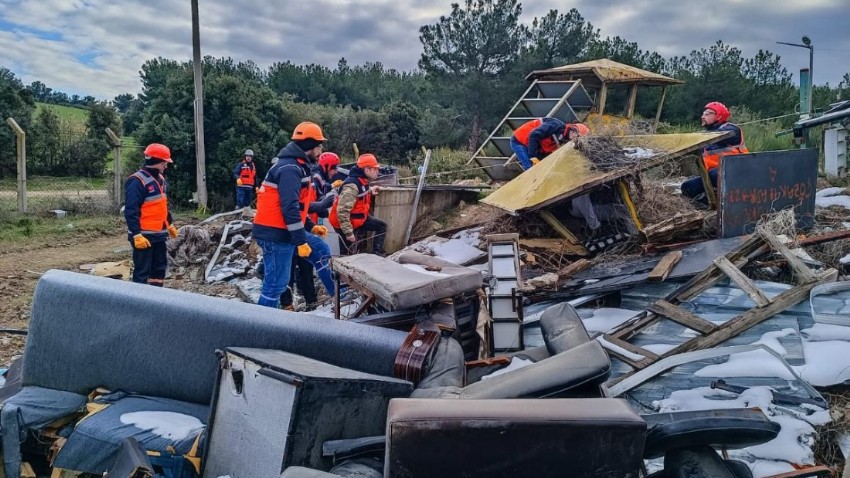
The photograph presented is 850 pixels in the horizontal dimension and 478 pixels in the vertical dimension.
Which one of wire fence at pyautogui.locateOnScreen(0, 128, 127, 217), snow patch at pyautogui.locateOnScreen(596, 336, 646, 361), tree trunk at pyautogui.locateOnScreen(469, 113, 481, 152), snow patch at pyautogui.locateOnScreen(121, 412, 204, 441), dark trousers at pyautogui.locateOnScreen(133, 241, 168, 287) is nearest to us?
snow patch at pyautogui.locateOnScreen(121, 412, 204, 441)

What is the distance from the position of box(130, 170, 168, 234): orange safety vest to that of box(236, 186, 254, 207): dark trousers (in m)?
7.46

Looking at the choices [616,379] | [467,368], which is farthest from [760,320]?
[467,368]

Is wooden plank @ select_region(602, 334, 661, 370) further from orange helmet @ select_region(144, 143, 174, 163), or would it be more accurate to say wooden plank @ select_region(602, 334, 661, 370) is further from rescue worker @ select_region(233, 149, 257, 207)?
rescue worker @ select_region(233, 149, 257, 207)

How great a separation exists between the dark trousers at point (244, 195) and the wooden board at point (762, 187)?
10260mm

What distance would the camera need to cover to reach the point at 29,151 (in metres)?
18.5

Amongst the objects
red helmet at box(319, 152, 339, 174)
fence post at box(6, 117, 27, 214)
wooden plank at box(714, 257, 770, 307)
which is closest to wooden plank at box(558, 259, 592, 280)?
wooden plank at box(714, 257, 770, 307)

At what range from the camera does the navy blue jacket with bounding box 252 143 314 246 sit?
485cm

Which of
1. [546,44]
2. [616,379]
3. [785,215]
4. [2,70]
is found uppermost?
[546,44]

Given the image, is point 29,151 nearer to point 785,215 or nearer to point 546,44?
point 546,44

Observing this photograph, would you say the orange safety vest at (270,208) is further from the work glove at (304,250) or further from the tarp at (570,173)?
the tarp at (570,173)

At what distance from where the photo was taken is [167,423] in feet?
8.72

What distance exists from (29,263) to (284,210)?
5.35 m

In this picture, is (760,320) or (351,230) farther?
(351,230)

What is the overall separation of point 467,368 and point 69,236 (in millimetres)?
9346
